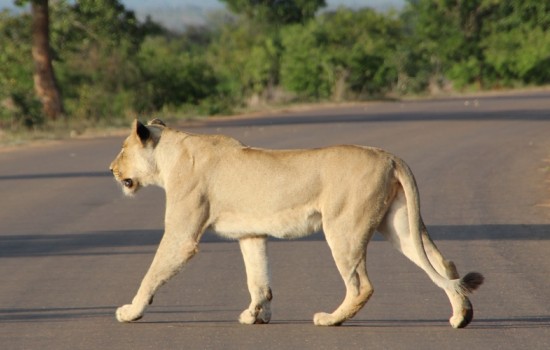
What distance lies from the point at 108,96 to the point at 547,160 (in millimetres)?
19911

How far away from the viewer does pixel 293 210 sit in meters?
7.70

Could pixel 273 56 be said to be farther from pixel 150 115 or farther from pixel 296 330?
pixel 296 330

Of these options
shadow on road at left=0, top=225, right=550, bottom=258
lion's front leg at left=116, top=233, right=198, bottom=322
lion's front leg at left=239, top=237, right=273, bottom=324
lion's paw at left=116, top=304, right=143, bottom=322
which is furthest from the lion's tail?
shadow on road at left=0, top=225, right=550, bottom=258

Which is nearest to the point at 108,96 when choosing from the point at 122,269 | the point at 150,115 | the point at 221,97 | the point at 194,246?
the point at 150,115

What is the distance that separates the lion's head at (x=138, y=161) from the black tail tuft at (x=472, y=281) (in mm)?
2044

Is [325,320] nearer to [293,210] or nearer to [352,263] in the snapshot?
[352,263]

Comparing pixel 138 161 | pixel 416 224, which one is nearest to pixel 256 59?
pixel 138 161

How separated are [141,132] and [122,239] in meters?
3.88

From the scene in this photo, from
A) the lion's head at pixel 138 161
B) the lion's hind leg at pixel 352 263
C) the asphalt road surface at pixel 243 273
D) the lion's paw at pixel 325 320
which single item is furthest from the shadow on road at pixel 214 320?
the lion's head at pixel 138 161

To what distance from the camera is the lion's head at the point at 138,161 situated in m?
8.21

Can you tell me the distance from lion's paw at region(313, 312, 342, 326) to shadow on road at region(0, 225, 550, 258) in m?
3.64

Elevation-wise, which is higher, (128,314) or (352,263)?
(352,263)

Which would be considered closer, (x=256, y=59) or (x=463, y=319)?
(x=463, y=319)

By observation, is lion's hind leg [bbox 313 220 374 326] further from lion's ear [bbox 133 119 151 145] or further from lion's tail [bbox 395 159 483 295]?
lion's ear [bbox 133 119 151 145]
